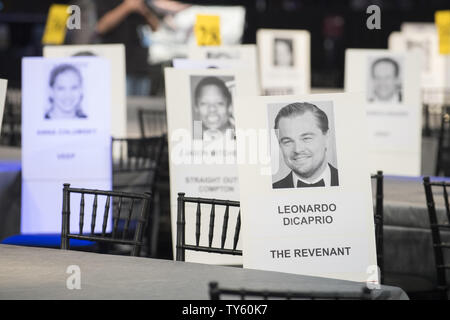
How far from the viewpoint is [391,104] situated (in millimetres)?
6320

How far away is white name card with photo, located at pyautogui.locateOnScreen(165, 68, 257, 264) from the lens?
434 cm

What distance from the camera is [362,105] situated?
295 centimetres

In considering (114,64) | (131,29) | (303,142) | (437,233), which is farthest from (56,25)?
(131,29)

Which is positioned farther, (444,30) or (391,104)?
(444,30)

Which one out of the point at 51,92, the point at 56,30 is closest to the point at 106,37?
the point at 56,30

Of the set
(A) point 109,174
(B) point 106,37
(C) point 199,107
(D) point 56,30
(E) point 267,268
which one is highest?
(B) point 106,37

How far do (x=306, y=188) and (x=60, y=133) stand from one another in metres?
2.15

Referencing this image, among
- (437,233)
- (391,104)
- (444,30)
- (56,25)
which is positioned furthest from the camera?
(56,25)

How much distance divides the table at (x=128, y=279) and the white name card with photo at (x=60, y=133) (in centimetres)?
194

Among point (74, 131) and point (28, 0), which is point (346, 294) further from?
point (28, 0)

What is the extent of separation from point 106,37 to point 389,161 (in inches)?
462

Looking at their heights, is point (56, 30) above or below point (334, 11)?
below

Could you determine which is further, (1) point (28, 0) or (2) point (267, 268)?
(1) point (28, 0)

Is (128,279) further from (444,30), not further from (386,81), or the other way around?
(444,30)
